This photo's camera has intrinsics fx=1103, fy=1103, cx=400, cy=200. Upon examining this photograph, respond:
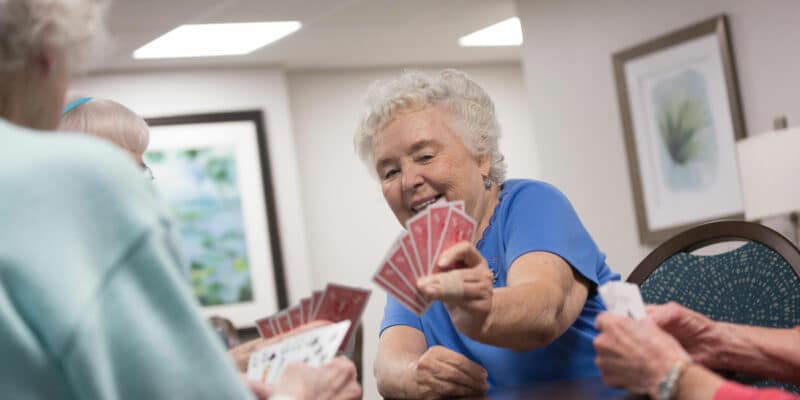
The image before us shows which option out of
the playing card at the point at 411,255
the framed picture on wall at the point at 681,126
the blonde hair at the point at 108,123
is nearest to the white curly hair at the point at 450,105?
the blonde hair at the point at 108,123

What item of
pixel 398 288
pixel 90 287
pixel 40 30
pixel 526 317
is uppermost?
pixel 40 30

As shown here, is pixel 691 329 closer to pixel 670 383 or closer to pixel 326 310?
pixel 670 383

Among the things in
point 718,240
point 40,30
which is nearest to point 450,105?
point 718,240

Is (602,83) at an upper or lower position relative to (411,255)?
upper

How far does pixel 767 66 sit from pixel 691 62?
1.63 ft

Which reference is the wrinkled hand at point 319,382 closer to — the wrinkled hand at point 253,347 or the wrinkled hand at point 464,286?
the wrinkled hand at point 253,347

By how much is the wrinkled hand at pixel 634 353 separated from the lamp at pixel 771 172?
3318 millimetres

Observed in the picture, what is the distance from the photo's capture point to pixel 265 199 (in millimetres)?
7820

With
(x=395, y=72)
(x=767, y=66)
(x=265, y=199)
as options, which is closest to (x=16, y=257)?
(x=767, y=66)

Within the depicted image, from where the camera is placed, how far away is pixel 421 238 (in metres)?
1.80

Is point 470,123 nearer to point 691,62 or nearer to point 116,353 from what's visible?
point 116,353

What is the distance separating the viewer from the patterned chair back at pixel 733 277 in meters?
2.19

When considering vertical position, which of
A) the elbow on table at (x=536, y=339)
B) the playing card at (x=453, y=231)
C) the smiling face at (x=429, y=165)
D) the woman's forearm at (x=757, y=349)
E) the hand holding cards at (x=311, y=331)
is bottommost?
the woman's forearm at (x=757, y=349)

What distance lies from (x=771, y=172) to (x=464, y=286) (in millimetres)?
3330
